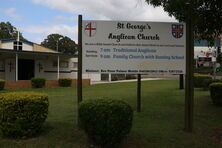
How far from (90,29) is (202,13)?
12.2 ft

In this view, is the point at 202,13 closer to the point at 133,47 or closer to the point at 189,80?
the point at 189,80

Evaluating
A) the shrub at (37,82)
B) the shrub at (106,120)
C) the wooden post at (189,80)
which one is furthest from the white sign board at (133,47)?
the shrub at (37,82)

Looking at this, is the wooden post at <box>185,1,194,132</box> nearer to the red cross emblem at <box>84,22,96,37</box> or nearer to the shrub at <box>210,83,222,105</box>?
the red cross emblem at <box>84,22,96,37</box>

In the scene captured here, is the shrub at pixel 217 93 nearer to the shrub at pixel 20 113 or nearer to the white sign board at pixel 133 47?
the white sign board at pixel 133 47

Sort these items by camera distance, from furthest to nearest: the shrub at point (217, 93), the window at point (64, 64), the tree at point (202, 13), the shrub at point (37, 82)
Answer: the window at point (64, 64)
the shrub at point (37, 82)
the shrub at point (217, 93)
the tree at point (202, 13)

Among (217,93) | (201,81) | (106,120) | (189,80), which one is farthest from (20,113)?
(201,81)

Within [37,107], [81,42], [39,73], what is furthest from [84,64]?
[39,73]

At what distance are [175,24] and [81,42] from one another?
232 centimetres

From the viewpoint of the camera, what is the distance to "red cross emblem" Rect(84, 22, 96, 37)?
394 inches

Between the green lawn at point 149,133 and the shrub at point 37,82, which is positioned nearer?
the green lawn at point 149,133

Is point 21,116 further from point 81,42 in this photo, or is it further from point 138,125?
point 138,125

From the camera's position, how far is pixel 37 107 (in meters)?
8.38

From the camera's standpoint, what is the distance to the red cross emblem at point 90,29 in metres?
10.0

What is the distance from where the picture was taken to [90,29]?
1002 centimetres
